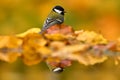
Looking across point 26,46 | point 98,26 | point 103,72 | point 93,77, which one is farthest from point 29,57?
point 98,26

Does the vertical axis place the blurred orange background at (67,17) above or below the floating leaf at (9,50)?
below

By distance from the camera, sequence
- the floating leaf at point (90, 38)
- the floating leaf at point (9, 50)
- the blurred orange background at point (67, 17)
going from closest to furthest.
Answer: the floating leaf at point (9, 50) → the floating leaf at point (90, 38) → the blurred orange background at point (67, 17)

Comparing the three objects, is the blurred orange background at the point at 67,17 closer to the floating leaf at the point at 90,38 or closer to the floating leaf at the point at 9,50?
the floating leaf at the point at 90,38

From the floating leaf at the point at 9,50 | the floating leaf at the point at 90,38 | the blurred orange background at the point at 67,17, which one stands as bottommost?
the blurred orange background at the point at 67,17

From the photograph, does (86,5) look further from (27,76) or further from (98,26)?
(27,76)

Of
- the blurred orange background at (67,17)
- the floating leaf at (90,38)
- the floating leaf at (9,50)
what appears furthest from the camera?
the blurred orange background at (67,17)

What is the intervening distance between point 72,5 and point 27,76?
64.6 inches

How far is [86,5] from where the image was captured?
A: 651 cm

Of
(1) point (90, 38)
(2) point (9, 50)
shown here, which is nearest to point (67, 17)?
(1) point (90, 38)

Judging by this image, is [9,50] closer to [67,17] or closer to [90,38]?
[90,38]

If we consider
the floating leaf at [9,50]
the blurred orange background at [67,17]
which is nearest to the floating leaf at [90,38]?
the floating leaf at [9,50]

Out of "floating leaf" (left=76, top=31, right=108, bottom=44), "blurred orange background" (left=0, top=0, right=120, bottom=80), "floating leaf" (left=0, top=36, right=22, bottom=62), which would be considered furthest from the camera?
"blurred orange background" (left=0, top=0, right=120, bottom=80)

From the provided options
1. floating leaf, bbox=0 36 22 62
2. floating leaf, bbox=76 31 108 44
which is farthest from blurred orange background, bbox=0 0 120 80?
floating leaf, bbox=0 36 22 62

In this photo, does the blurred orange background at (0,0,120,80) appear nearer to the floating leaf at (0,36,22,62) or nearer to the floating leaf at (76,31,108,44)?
the floating leaf at (76,31,108,44)
